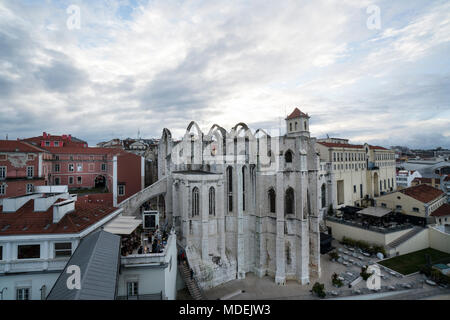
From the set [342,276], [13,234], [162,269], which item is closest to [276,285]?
[342,276]

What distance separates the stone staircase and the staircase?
27.4 meters

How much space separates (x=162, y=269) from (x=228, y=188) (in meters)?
13.4

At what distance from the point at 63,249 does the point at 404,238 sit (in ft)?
133

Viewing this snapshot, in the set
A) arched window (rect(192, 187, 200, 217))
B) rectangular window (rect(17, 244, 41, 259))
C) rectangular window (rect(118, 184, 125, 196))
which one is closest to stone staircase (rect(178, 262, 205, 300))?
arched window (rect(192, 187, 200, 217))

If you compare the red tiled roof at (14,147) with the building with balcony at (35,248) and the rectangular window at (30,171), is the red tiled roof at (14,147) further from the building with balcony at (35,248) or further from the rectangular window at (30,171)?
the building with balcony at (35,248)

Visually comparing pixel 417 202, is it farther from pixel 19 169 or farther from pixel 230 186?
pixel 19 169

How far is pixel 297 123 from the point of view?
45656mm

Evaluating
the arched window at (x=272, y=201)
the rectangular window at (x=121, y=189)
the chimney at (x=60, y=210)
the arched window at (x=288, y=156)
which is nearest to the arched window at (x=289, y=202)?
the arched window at (x=272, y=201)

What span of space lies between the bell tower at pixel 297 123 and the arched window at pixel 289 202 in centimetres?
2099

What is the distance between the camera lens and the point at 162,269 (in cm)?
1432

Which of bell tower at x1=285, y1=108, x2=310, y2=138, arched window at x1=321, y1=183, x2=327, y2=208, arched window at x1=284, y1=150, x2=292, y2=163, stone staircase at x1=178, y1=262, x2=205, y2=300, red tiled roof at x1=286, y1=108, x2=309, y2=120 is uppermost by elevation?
red tiled roof at x1=286, y1=108, x2=309, y2=120

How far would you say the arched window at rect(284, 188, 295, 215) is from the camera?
2598 centimetres

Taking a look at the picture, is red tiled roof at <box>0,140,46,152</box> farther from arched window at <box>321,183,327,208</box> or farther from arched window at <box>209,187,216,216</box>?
arched window at <box>321,183,327,208</box>

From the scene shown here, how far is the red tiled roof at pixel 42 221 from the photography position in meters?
14.2
